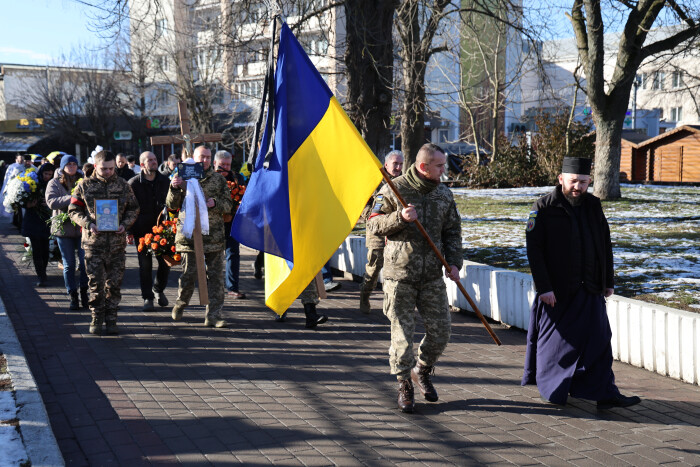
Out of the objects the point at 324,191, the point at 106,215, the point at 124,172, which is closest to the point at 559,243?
the point at 324,191

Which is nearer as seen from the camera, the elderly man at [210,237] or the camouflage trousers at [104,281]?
the camouflage trousers at [104,281]

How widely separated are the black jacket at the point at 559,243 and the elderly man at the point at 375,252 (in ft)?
9.89

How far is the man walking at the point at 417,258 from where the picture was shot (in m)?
5.76

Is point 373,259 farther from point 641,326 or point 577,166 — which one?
point 577,166

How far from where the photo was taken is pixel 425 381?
6.07m

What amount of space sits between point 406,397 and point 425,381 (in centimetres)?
35

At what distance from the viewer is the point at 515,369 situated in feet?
23.0

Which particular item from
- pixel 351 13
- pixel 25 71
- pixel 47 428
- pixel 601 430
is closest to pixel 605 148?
pixel 351 13

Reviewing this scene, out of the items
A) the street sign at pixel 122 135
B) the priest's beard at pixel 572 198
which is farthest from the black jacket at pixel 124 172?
the street sign at pixel 122 135

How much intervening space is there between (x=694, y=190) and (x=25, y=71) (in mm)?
55518

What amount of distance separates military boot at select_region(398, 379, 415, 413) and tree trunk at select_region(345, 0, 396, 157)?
7.62 meters

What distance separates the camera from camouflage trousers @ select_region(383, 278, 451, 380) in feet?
19.0

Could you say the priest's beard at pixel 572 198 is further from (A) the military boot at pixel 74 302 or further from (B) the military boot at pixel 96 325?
(A) the military boot at pixel 74 302

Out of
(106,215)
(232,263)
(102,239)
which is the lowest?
(232,263)
